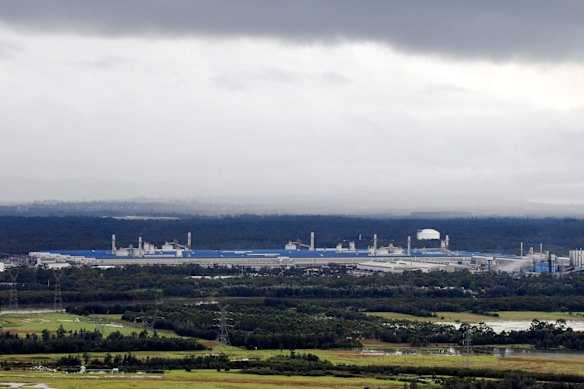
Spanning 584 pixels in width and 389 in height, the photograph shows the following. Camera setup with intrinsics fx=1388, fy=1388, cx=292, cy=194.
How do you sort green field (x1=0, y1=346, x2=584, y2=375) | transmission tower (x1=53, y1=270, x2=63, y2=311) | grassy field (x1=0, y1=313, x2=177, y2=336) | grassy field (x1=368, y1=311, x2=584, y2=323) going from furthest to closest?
transmission tower (x1=53, y1=270, x2=63, y2=311)
grassy field (x1=368, y1=311, x2=584, y2=323)
grassy field (x1=0, y1=313, x2=177, y2=336)
green field (x1=0, y1=346, x2=584, y2=375)

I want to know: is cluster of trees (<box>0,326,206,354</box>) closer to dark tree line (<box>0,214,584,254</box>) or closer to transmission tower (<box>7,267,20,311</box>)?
transmission tower (<box>7,267,20,311</box>)

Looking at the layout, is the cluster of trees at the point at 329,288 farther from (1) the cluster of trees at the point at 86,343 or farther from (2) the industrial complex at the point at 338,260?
(1) the cluster of trees at the point at 86,343

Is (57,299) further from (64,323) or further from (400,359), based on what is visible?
(400,359)

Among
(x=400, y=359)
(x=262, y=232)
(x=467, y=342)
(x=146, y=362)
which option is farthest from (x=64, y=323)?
(x=262, y=232)

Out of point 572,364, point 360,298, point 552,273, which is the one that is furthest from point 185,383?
point 552,273

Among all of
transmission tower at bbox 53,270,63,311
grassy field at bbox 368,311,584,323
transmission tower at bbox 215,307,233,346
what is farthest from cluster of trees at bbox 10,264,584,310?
transmission tower at bbox 215,307,233,346

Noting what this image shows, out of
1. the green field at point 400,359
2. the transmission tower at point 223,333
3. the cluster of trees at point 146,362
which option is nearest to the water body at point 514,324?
the green field at point 400,359

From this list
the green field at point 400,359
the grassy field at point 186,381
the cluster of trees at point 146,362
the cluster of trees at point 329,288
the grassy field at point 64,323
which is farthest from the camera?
the cluster of trees at point 329,288
